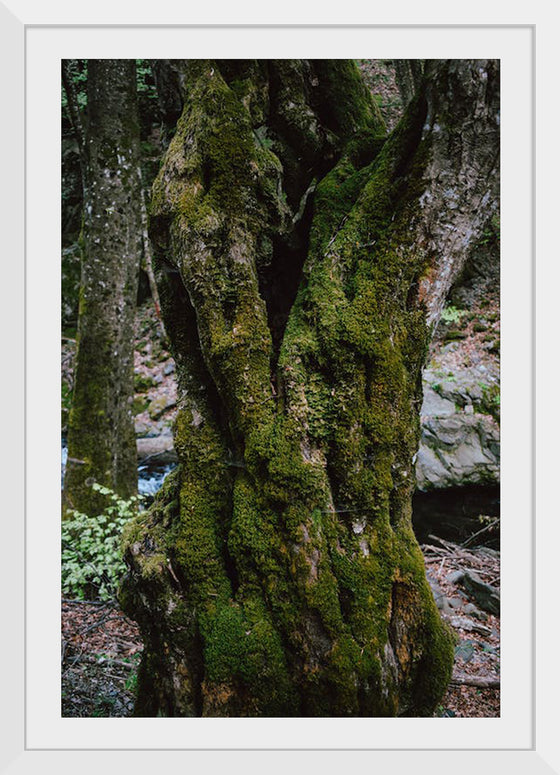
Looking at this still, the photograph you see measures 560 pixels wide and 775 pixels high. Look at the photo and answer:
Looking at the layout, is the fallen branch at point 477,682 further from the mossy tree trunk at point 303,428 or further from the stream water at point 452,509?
the stream water at point 452,509

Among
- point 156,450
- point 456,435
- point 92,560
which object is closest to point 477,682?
point 92,560

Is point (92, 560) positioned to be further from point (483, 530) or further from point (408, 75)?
point (408, 75)

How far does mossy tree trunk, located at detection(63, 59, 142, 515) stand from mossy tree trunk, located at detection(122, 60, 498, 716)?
2.49 metres

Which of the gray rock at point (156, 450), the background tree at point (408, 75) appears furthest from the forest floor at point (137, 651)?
the background tree at point (408, 75)

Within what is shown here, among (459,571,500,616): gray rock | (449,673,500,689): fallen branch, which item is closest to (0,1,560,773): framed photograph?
(449,673,500,689): fallen branch

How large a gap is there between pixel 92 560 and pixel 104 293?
101 inches

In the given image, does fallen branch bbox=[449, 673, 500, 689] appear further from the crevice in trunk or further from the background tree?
the background tree

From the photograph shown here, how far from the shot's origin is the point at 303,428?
2.06 meters

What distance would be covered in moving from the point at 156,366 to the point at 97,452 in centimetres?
536

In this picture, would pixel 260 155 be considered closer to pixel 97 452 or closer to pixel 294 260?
pixel 294 260

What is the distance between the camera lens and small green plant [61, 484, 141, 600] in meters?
3.88
